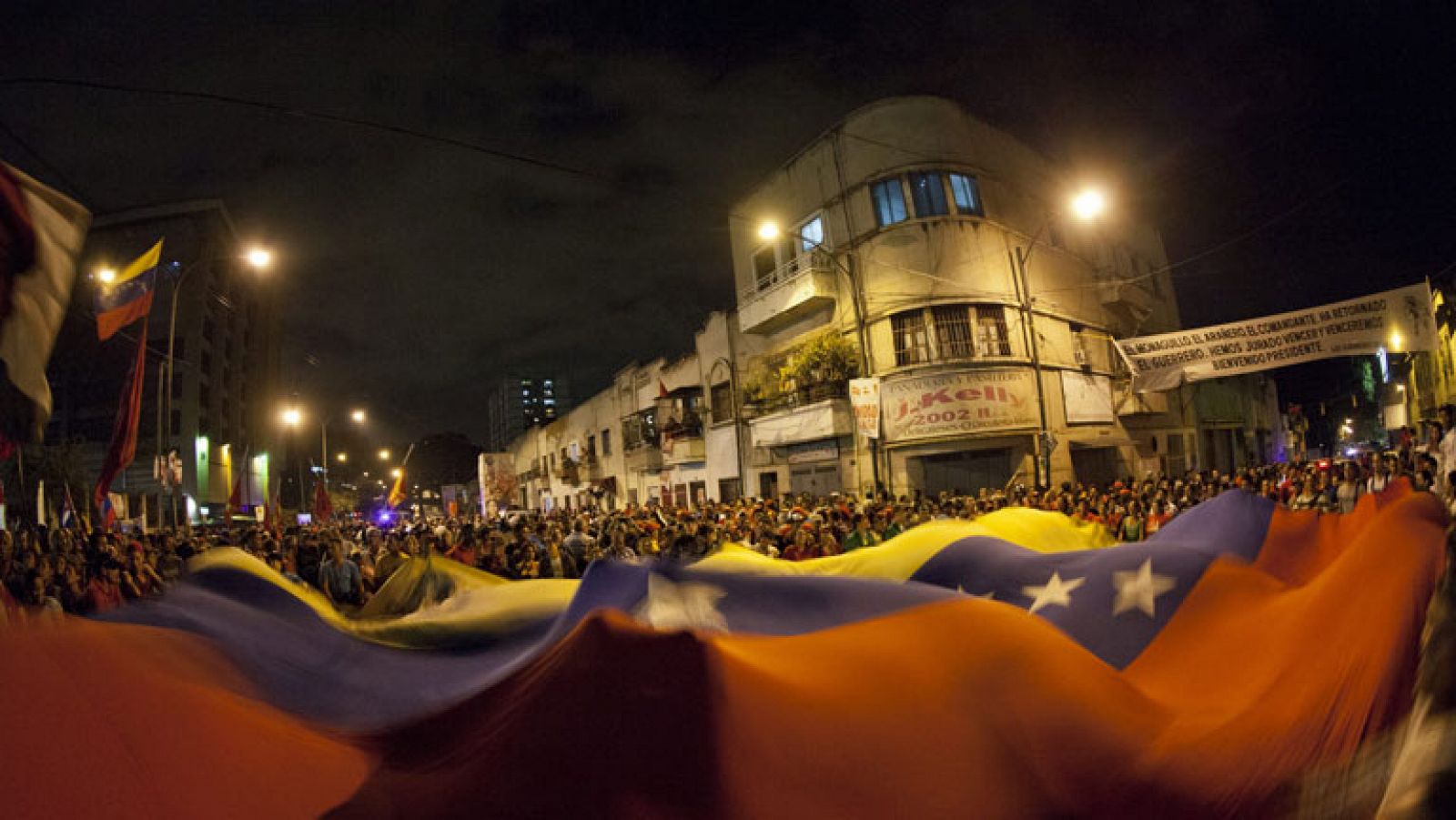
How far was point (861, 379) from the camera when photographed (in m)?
21.4

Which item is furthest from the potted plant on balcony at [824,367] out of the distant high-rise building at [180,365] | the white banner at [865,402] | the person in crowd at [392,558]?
the distant high-rise building at [180,365]

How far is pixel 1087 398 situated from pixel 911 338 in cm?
795

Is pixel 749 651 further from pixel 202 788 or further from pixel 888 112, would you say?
pixel 888 112

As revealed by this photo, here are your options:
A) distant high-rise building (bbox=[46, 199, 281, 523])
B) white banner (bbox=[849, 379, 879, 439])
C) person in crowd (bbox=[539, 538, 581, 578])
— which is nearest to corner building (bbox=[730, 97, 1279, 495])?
white banner (bbox=[849, 379, 879, 439])

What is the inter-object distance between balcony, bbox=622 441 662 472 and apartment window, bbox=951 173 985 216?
2022 cm

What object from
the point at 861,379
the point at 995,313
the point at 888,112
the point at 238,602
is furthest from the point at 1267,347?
the point at 238,602

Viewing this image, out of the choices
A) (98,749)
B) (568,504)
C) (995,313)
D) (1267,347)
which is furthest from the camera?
(568,504)

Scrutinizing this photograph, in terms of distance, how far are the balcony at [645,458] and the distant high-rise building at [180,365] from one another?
91.9 feet

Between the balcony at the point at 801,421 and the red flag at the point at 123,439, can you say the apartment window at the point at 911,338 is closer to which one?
the balcony at the point at 801,421

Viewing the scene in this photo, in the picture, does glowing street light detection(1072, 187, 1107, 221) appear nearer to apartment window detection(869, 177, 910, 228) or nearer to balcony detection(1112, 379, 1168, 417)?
apartment window detection(869, 177, 910, 228)

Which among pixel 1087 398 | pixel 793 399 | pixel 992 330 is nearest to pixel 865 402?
pixel 793 399

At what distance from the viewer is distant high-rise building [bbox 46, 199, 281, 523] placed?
2014 inches

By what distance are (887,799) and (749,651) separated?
0.89m

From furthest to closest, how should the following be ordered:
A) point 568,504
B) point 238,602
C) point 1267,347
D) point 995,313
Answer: point 568,504 → point 995,313 → point 1267,347 → point 238,602
